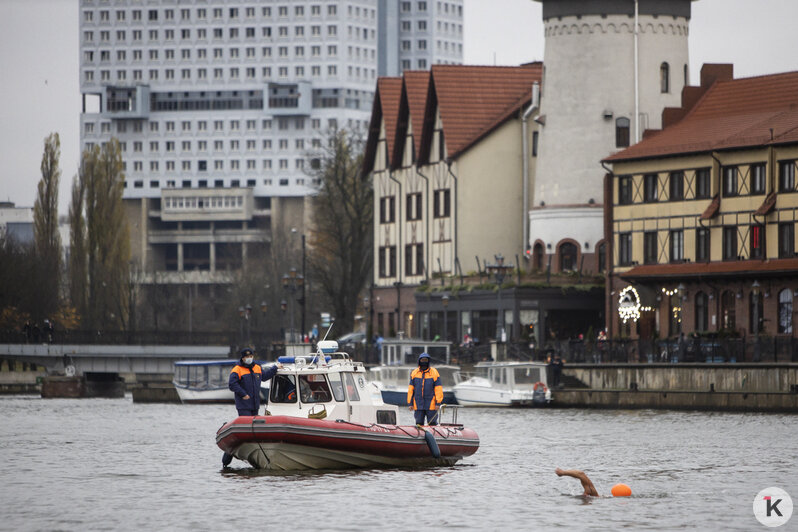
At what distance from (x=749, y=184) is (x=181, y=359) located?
43.8m

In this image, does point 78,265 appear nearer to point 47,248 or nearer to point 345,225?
point 47,248

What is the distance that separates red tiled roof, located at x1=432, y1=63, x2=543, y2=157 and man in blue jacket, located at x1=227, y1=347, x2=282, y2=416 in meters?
62.1

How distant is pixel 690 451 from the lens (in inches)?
1898

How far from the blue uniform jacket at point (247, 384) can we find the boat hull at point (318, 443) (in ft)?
1.73

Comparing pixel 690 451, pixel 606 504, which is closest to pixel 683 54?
pixel 690 451

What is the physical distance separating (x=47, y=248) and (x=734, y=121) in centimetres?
5737

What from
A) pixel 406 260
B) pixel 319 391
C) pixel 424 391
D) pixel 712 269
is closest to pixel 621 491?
pixel 424 391

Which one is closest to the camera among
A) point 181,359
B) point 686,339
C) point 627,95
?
point 686,339

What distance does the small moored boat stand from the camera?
37.6m

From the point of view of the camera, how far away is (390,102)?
110m

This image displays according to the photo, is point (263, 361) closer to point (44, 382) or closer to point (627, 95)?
point (44, 382)

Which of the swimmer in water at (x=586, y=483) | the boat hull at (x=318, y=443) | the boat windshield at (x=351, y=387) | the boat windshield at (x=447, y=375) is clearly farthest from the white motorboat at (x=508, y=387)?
the swimmer in water at (x=586, y=483)

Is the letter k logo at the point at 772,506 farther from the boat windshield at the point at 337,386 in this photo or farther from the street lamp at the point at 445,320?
the street lamp at the point at 445,320

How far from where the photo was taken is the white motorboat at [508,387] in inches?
2908
